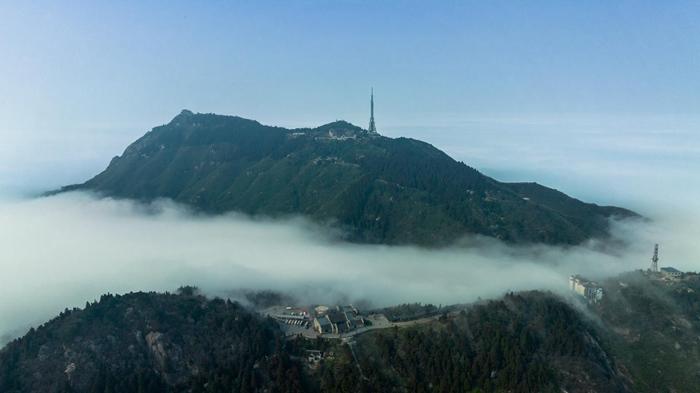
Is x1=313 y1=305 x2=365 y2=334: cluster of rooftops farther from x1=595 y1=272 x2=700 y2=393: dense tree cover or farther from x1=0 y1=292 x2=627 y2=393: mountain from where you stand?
x1=595 y1=272 x2=700 y2=393: dense tree cover

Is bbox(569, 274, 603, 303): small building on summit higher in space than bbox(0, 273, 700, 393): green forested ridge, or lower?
higher

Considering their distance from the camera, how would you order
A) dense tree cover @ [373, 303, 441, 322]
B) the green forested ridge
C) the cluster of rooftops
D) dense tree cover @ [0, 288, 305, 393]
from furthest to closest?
dense tree cover @ [373, 303, 441, 322] < the cluster of rooftops < the green forested ridge < dense tree cover @ [0, 288, 305, 393]

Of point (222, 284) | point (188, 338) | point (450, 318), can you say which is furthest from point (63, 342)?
point (450, 318)

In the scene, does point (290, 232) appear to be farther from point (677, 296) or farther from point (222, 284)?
point (677, 296)

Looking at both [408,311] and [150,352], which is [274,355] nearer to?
[150,352]

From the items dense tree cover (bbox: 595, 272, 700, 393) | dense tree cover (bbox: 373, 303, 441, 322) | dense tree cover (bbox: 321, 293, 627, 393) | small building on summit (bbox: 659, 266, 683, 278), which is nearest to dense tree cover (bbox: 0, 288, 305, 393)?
dense tree cover (bbox: 321, 293, 627, 393)

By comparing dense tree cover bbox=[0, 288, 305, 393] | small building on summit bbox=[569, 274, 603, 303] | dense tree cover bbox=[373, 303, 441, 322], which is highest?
small building on summit bbox=[569, 274, 603, 303]

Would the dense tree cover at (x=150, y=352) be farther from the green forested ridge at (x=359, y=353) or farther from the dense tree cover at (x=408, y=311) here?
the dense tree cover at (x=408, y=311)
